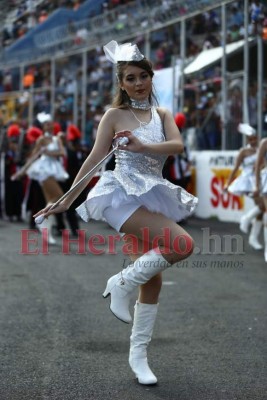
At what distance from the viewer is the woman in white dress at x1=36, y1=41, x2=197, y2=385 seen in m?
4.86

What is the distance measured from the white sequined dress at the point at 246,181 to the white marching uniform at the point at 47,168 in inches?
96.4

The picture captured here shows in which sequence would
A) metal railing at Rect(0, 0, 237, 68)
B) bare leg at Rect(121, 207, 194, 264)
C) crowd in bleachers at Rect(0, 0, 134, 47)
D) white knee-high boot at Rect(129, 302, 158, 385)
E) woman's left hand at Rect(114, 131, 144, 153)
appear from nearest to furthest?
woman's left hand at Rect(114, 131, 144, 153), bare leg at Rect(121, 207, 194, 264), white knee-high boot at Rect(129, 302, 158, 385), metal railing at Rect(0, 0, 237, 68), crowd in bleachers at Rect(0, 0, 134, 47)

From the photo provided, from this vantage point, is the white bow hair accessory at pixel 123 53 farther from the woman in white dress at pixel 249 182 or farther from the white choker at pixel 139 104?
the woman in white dress at pixel 249 182

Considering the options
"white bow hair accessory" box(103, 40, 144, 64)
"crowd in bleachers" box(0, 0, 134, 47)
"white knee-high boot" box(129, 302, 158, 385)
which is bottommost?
"white knee-high boot" box(129, 302, 158, 385)

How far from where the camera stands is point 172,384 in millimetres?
4898

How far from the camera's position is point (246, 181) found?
40.1ft

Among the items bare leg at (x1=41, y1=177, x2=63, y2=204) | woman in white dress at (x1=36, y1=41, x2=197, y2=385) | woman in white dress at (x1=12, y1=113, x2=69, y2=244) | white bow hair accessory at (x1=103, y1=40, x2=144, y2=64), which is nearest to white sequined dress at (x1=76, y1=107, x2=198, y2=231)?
woman in white dress at (x1=36, y1=41, x2=197, y2=385)

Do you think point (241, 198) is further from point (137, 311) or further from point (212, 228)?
point (137, 311)

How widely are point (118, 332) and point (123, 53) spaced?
231 centimetres

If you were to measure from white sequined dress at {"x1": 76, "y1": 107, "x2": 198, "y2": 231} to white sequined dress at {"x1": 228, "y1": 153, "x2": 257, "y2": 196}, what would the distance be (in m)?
7.18

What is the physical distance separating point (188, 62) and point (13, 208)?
15.0 feet

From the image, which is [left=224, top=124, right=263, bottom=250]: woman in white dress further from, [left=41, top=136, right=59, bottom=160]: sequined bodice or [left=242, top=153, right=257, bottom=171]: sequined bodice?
[left=41, top=136, right=59, bottom=160]: sequined bodice

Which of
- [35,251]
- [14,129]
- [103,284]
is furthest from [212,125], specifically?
[103,284]

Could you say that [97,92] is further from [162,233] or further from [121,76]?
[162,233]
